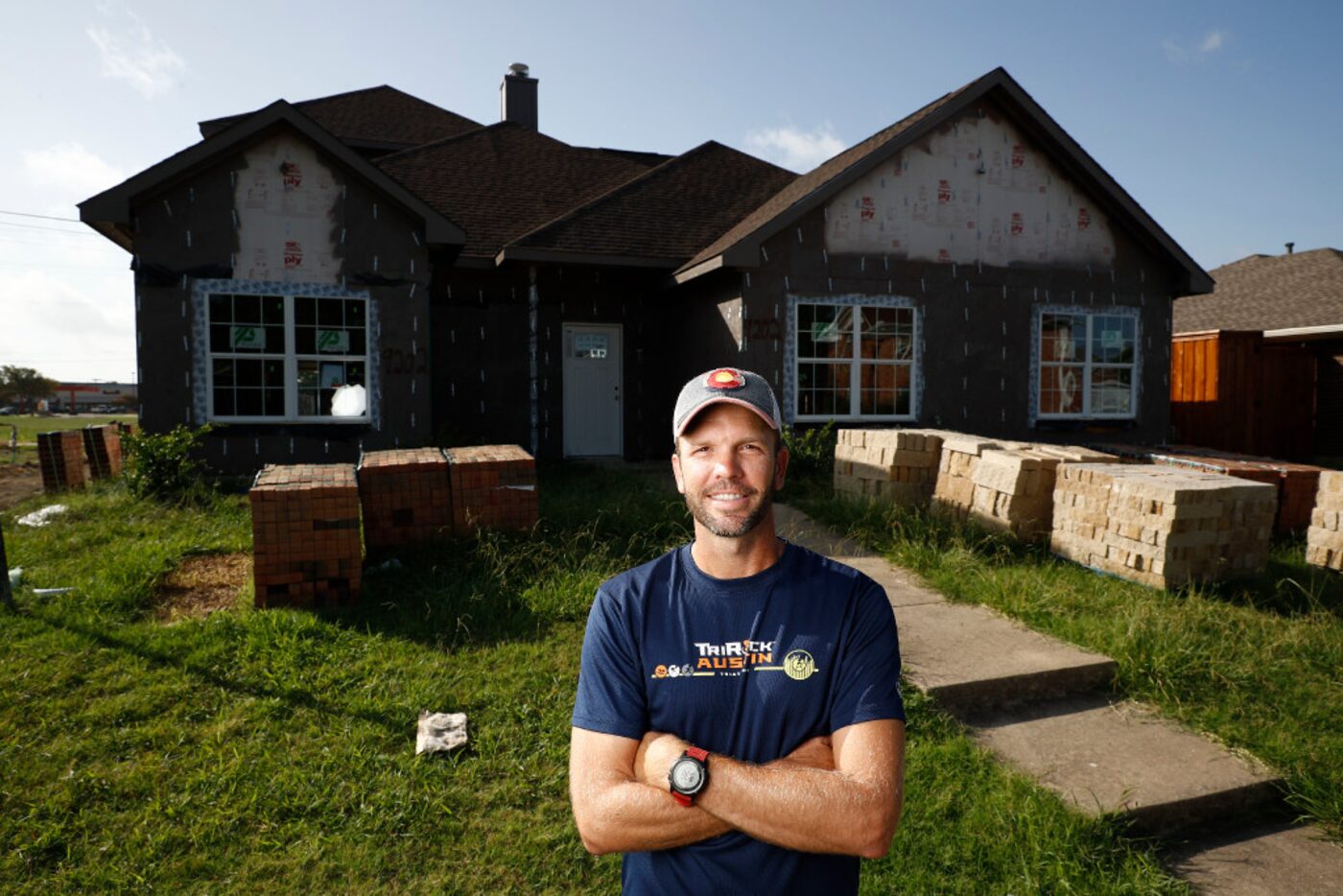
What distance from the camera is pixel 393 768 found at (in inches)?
153

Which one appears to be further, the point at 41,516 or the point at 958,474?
the point at 41,516

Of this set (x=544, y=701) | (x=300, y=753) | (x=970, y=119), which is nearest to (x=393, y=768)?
(x=300, y=753)

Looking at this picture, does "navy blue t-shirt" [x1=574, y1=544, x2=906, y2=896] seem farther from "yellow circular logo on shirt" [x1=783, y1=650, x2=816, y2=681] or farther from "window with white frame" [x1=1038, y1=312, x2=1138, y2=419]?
"window with white frame" [x1=1038, y1=312, x2=1138, y2=419]

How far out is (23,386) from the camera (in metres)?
84.9

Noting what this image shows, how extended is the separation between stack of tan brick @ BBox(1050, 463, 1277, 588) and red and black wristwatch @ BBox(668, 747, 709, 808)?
5.80 m

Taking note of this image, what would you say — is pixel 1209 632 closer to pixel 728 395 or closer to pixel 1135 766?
pixel 1135 766

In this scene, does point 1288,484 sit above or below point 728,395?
below

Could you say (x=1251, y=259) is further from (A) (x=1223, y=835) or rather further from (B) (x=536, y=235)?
(A) (x=1223, y=835)

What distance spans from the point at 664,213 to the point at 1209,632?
1081cm

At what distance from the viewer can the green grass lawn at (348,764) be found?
10.7ft

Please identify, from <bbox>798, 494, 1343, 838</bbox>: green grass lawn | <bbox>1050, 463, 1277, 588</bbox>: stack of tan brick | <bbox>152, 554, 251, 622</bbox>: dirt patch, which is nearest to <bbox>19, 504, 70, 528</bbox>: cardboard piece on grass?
<bbox>152, 554, 251, 622</bbox>: dirt patch

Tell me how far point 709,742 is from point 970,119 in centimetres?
1278

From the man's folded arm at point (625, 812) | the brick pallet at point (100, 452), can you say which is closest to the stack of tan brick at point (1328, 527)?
the man's folded arm at point (625, 812)

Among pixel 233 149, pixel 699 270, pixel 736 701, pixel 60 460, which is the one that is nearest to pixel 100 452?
pixel 60 460
